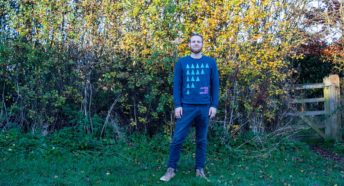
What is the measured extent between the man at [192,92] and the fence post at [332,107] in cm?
424

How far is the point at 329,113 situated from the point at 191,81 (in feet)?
14.8

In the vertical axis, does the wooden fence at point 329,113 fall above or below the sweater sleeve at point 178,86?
below

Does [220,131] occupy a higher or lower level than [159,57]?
lower

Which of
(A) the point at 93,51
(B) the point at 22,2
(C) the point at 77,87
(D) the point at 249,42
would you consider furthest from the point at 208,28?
(B) the point at 22,2

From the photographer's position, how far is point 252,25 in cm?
654

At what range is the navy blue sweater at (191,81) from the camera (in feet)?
15.1

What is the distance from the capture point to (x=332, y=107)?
793cm

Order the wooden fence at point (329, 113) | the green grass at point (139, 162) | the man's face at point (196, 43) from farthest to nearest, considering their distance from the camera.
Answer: the wooden fence at point (329, 113)
the green grass at point (139, 162)
the man's face at point (196, 43)

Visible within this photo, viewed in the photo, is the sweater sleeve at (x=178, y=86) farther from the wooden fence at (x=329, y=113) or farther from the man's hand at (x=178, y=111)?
the wooden fence at (x=329, y=113)

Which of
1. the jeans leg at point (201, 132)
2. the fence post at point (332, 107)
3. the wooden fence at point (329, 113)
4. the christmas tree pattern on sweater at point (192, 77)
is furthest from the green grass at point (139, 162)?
the fence post at point (332, 107)

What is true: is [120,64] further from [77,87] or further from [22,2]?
[22,2]

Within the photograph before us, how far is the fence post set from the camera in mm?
7867

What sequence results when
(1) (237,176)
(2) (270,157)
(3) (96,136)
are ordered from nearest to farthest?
1. (1) (237,176)
2. (2) (270,157)
3. (3) (96,136)

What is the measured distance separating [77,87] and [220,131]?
2.60 meters
